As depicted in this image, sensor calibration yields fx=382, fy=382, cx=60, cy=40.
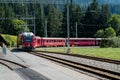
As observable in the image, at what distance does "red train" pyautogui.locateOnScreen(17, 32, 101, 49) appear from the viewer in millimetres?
58594

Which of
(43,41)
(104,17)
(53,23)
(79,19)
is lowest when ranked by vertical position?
(43,41)

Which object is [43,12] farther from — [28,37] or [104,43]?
[28,37]

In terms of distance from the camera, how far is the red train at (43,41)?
58.6 meters

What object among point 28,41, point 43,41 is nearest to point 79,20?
point 43,41

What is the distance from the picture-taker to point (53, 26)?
12950 cm

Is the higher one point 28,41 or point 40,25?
point 40,25

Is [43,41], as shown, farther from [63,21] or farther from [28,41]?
[63,21]

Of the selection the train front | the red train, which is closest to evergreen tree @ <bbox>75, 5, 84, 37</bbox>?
the red train

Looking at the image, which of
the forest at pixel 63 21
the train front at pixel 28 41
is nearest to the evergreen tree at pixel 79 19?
the forest at pixel 63 21

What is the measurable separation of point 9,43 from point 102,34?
3781cm

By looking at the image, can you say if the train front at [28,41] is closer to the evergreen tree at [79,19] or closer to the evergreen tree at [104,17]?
the evergreen tree at [79,19]

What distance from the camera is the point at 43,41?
77625mm

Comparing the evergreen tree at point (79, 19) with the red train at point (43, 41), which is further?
the evergreen tree at point (79, 19)

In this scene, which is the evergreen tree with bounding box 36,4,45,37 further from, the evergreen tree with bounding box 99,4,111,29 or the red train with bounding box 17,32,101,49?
the red train with bounding box 17,32,101,49
